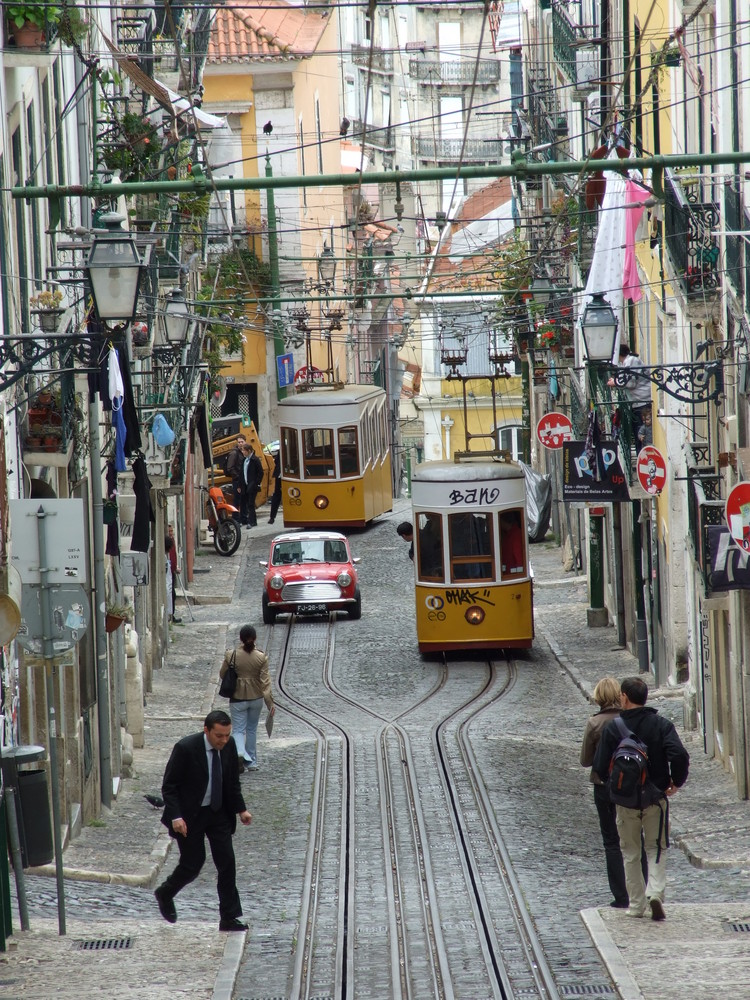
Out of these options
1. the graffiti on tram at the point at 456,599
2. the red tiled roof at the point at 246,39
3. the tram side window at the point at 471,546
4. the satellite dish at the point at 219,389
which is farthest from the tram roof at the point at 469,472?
the red tiled roof at the point at 246,39

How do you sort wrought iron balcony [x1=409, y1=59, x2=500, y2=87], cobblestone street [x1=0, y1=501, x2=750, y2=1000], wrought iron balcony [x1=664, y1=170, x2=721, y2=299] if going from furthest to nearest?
wrought iron balcony [x1=409, y1=59, x2=500, y2=87] < wrought iron balcony [x1=664, y1=170, x2=721, y2=299] < cobblestone street [x1=0, y1=501, x2=750, y2=1000]

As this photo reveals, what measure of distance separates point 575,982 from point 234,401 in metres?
41.9

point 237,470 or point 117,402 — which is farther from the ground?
point 117,402

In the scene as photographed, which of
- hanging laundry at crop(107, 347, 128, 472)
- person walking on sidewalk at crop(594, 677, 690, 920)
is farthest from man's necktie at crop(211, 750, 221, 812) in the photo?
hanging laundry at crop(107, 347, 128, 472)

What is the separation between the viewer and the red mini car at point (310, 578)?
27.0 meters

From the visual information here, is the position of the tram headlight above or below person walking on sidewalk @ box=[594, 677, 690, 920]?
below

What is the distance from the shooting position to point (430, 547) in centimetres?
2336

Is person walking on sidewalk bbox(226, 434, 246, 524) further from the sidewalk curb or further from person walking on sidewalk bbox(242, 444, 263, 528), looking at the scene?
the sidewalk curb

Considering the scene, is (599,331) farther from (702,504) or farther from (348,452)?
(348,452)

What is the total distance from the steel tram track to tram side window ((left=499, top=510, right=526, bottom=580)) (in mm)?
1905

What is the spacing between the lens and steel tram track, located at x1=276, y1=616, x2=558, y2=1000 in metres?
10.0

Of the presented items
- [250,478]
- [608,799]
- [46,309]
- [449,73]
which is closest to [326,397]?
[250,478]

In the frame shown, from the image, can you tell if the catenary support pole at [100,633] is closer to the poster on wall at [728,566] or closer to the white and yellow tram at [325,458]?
the poster on wall at [728,566]

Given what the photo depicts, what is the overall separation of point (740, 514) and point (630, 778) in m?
2.78
